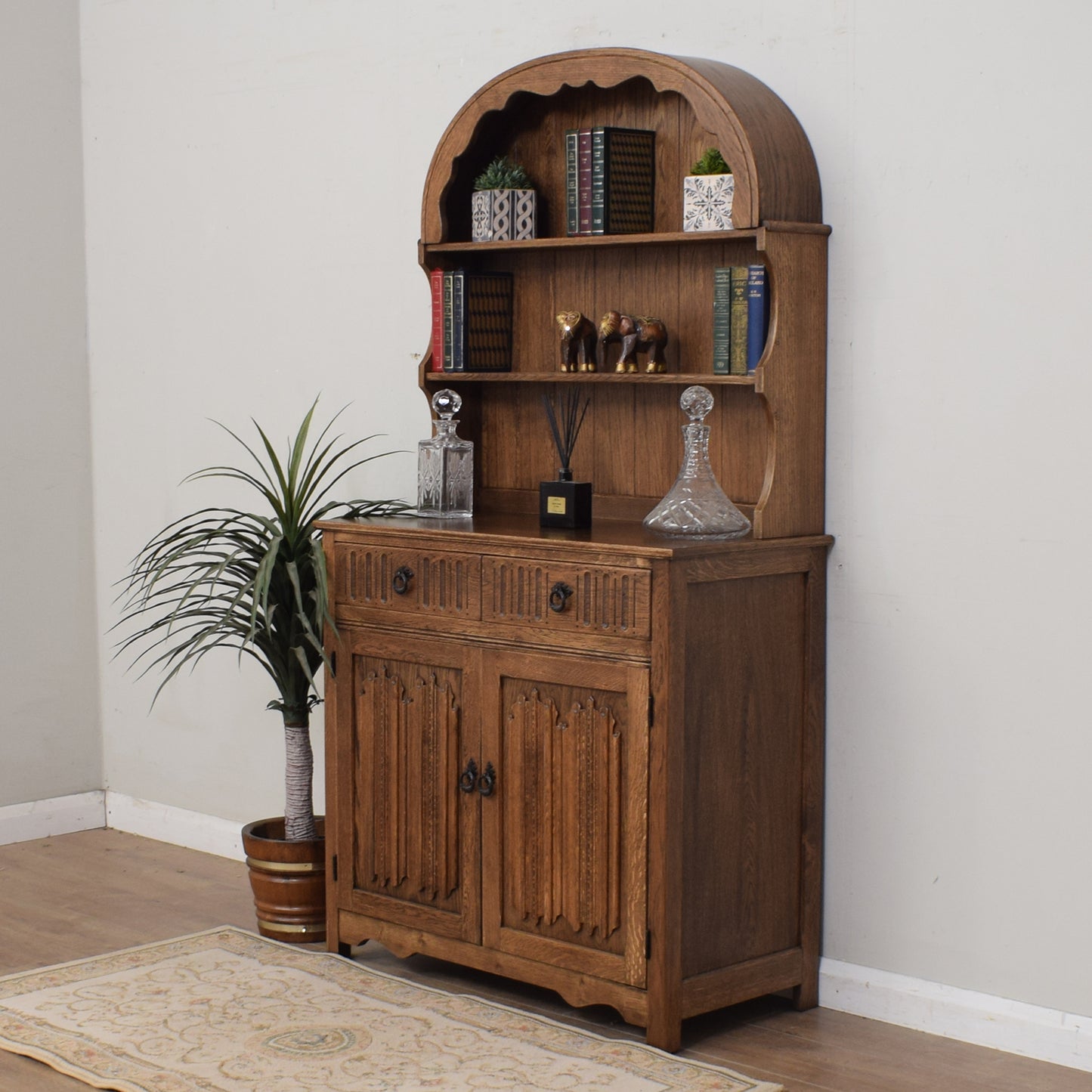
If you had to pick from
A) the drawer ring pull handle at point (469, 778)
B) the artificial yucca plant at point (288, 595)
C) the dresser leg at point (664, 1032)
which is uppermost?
the artificial yucca plant at point (288, 595)

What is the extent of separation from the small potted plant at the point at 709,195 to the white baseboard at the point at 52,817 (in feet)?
9.33

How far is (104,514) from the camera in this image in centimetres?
514

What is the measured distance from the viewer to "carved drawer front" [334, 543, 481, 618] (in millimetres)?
3488

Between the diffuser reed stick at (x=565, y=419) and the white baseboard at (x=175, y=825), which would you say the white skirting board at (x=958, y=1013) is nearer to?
the diffuser reed stick at (x=565, y=419)

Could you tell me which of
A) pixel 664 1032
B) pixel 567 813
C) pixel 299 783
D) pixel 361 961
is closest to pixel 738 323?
pixel 567 813

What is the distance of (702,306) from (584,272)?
0.36m

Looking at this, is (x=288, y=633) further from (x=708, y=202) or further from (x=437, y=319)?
(x=708, y=202)

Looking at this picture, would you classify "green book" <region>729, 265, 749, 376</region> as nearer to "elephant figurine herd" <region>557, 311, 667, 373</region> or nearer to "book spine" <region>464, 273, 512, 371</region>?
"elephant figurine herd" <region>557, 311, 667, 373</region>

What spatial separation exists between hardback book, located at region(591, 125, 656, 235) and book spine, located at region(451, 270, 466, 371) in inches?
16.4

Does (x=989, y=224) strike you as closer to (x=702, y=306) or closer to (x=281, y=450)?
(x=702, y=306)

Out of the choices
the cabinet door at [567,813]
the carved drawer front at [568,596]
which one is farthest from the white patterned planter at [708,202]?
the cabinet door at [567,813]

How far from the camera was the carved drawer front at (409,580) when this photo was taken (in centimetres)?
349

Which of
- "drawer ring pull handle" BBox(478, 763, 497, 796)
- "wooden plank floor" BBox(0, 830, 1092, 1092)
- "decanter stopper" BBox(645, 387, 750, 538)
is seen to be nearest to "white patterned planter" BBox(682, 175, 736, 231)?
"decanter stopper" BBox(645, 387, 750, 538)

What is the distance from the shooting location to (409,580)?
360 cm
